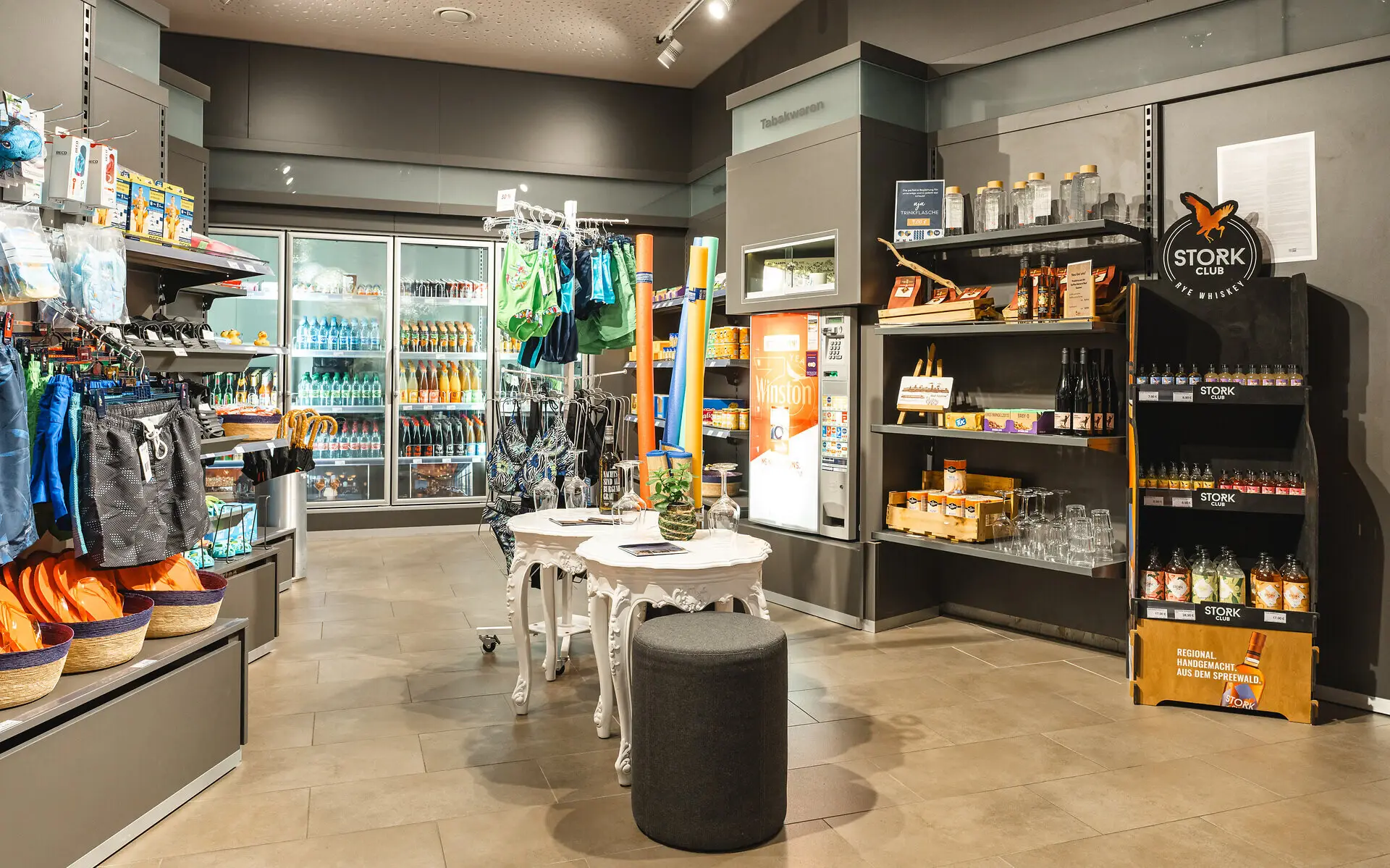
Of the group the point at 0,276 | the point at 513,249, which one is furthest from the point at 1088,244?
the point at 0,276

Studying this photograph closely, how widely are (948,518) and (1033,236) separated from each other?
140cm

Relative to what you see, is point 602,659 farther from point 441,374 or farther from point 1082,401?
point 441,374

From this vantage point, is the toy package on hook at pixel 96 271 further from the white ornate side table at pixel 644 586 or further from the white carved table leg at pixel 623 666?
the white carved table leg at pixel 623 666

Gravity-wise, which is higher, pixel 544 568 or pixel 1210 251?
pixel 1210 251

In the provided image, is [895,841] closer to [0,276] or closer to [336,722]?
[336,722]

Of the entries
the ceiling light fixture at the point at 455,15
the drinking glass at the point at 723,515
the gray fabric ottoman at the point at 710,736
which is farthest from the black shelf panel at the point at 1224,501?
the ceiling light fixture at the point at 455,15

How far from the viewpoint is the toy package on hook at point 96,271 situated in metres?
2.79

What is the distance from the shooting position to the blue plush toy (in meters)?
2.52

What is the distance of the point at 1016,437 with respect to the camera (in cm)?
431

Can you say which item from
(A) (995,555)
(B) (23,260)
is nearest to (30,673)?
(B) (23,260)

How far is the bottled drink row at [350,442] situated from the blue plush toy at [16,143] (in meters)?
5.42

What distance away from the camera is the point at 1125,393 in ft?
13.8

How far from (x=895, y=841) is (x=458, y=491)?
6.25 meters

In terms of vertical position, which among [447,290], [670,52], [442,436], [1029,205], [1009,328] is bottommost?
[442,436]
